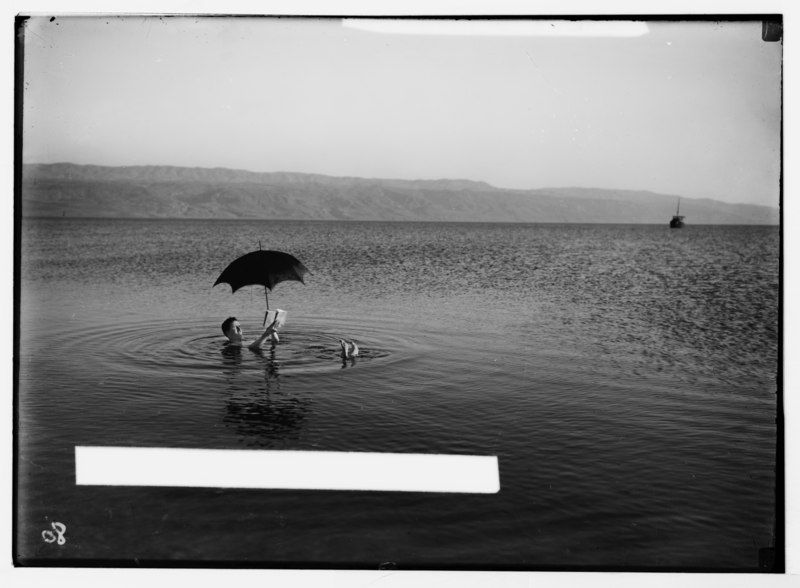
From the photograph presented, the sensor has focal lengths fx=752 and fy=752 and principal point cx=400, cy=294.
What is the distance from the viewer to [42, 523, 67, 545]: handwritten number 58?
5.36 m

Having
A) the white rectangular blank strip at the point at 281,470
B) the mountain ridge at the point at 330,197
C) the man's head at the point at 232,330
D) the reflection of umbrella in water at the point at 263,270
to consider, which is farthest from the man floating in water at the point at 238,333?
the white rectangular blank strip at the point at 281,470

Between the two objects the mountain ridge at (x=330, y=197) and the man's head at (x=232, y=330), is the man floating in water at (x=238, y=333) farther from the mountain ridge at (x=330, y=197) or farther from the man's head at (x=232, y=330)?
the mountain ridge at (x=330, y=197)

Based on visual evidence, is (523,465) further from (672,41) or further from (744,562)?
(672,41)

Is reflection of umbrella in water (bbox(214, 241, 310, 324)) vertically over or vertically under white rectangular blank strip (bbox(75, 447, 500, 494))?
over

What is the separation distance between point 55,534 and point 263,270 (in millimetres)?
4451

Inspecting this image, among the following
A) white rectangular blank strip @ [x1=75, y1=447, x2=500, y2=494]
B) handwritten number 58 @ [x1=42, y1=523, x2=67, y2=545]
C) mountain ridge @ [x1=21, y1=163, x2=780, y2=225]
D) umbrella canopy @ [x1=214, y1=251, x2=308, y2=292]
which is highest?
mountain ridge @ [x1=21, y1=163, x2=780, y2=225]

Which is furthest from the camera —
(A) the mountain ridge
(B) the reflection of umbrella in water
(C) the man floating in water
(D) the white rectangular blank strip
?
Answer: (C) the man floating in water

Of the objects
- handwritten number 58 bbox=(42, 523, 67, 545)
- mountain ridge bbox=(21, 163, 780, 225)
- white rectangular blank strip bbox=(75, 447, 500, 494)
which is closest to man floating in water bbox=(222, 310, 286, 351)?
mountain ridge bbox=(21, 163, 780, 225)

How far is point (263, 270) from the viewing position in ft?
30.5

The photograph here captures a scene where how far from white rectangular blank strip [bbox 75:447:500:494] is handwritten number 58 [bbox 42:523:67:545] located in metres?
0.46

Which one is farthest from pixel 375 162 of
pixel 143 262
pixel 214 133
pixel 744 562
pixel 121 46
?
pixel 143 262

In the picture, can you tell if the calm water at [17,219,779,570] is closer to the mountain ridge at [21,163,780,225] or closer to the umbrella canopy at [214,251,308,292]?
the mountain ridge at [21,163,780,225]

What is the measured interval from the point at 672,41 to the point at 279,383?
5.38 m

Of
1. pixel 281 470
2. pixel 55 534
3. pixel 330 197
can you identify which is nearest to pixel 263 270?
pixel 281 470
